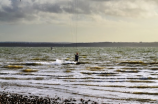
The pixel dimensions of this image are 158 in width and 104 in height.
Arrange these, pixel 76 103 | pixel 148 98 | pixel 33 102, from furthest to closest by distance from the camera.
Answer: pixel 148 98 < pixel 76 103 < pixel 33 102

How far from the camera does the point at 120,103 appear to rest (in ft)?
54.6

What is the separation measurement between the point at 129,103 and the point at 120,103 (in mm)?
739

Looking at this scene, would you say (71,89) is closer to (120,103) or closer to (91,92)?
(91,92)

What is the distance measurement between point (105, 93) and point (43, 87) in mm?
6799

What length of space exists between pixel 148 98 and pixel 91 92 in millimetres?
5202

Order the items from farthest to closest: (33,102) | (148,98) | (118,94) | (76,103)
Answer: (118,94) → (148,98) → (76,103) → (33,102)

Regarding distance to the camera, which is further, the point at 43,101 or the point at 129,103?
Answer: the point at 129,103

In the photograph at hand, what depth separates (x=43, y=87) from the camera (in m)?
22.6

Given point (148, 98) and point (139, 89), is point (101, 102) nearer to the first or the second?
point (148, 98)

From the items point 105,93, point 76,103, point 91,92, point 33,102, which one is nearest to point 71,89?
point 91,92

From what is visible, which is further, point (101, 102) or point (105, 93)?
point (105, 93)

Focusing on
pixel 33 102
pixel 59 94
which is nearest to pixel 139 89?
pixel 59 94

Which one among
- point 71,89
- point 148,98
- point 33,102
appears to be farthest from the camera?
point 71,89

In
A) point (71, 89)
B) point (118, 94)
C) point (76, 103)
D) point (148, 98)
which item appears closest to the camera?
point (76, 103)
